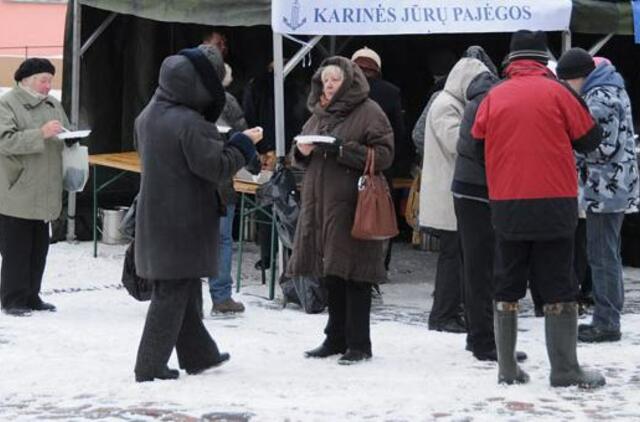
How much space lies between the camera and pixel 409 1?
9.85 metres

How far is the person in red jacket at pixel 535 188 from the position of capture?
6844mm

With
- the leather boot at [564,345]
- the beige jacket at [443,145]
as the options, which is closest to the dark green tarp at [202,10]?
the beige jacket at [443,145]

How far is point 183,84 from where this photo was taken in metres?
7.15

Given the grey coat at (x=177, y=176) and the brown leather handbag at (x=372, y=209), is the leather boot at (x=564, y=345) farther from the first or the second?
the grey coat at (x=177, y=176)

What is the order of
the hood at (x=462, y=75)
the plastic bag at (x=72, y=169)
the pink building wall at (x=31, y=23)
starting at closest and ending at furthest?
the hood at (x=462, y=75)
the plastic bag at (x=72, y=169)
the pink building wall at (x=31, y=23)

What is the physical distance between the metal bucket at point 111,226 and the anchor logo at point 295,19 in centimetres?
380

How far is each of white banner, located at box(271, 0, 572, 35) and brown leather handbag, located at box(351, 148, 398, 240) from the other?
2142mm

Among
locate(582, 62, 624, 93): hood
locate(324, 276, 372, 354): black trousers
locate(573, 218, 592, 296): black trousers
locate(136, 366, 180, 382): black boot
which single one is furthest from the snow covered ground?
locate(582, 62, 624, 93): hood

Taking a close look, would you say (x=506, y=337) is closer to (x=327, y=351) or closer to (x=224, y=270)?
(x=327, y=351)

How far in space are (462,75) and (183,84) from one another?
2016mm

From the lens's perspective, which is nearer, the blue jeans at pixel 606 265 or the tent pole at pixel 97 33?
the blue jeans at pixel 606 265

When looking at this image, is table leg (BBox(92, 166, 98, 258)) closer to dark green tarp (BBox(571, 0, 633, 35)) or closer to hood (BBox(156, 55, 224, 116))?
dark green tarp (BBox(571, 0, 633, 35))

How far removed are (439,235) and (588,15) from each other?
2.17 m

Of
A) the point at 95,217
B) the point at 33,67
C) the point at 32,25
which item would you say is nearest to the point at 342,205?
the point at 33,67
